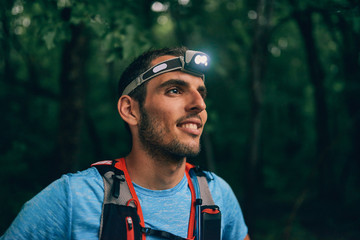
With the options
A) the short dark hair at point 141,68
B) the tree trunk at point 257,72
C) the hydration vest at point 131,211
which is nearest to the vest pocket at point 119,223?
the hydration vest at point 131,211

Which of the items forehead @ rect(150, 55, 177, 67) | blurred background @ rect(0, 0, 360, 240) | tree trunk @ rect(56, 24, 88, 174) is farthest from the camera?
tree trunk @ rect(56, 24, 88, 174)

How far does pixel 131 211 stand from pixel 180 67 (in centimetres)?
113

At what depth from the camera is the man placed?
1.71 meters

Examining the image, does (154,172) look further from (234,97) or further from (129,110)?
(234,97)

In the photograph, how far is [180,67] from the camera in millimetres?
2182

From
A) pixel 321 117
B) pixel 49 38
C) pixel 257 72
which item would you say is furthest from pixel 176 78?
pixel 321 117

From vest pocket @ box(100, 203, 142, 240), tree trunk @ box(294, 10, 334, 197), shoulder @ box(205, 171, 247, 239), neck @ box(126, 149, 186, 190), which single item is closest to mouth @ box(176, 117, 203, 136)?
neck @ box(126, 149, 186, 190)

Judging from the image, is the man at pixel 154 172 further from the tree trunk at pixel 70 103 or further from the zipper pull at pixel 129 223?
the tree trunk at pixel 70 103

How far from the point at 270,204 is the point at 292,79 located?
16.1 ft

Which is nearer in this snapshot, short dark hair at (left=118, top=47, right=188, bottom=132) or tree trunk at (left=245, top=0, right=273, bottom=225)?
short dark hair at (left=118, top=47, right=188, bottom=132)

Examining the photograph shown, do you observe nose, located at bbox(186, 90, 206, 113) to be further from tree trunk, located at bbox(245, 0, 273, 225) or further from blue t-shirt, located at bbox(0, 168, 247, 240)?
tree trunk, located at bbox(245, 0, 273, 225)

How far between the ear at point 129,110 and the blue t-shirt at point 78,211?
0.50 metres

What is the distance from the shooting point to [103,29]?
10.3 feet

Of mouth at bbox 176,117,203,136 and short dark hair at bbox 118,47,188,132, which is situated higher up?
short dark hair at bbox 118,47,188,132
